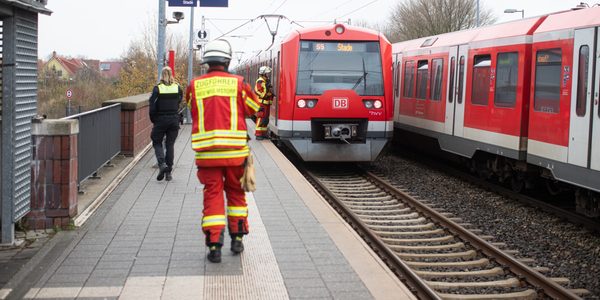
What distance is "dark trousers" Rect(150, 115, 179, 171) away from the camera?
11.1m

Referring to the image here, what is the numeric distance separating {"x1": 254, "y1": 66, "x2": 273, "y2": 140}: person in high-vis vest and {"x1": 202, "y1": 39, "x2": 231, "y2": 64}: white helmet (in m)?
10.8

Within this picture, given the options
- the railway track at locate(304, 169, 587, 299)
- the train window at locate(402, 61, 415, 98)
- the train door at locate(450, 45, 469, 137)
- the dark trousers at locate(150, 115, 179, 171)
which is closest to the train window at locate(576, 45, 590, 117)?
the railway track at locate(304, 169, 587, 299)

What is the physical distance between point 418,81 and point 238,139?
458 inches

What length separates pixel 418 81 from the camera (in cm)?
1739

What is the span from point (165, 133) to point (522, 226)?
5353 mm

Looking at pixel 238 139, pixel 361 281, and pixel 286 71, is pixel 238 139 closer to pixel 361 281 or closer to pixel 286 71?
pixel 361 281

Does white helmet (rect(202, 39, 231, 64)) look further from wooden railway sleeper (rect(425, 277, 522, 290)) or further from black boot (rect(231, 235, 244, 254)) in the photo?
wooden railway sleeper (rect(425, 277, 522, 290))

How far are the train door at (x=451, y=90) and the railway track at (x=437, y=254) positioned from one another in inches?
110

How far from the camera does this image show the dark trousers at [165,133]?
1112 centimetres

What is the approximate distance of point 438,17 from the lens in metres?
52.5

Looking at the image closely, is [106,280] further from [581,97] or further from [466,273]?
[581,97]

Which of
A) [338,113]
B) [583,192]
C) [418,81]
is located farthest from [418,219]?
[418,81]

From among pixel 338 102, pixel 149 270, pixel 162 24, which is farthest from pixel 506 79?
pixel 162 24

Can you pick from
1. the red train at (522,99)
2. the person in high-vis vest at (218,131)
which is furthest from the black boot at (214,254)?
the red train at (522,99)
